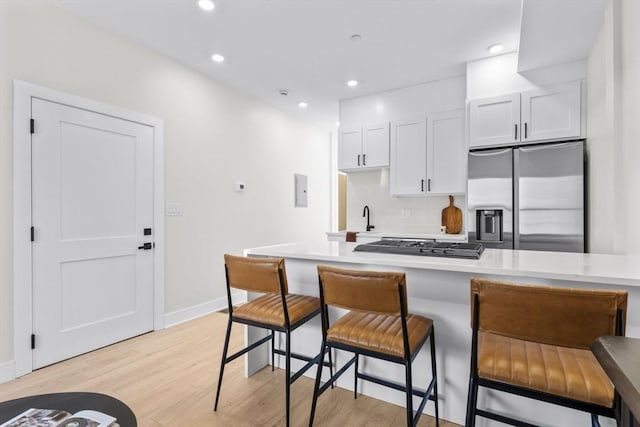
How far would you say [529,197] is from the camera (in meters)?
3.03

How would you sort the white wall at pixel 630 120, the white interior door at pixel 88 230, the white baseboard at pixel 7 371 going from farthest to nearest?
the white interior door at pixel 88 230, the white baseboard at pixel 7 371, the white wall at pixel 630 120

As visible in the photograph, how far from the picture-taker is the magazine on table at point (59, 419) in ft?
3.32

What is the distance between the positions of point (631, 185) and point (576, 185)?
3.25 ft

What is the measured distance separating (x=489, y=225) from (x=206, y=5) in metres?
3.29

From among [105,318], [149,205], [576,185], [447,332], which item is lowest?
[105,318]

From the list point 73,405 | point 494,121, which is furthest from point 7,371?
point 494,121

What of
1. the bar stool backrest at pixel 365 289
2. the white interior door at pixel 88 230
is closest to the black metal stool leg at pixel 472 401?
the bar stool backrest at pixel 365 289

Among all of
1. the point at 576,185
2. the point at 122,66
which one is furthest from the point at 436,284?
the point at 122,66

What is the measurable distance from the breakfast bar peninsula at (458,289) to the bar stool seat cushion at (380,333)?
7.8 inches

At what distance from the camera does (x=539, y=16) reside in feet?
7.53

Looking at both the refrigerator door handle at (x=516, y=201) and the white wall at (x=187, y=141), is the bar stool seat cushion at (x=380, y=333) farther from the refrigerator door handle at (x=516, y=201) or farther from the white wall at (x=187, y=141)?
the white wall at (x=187, y=141)

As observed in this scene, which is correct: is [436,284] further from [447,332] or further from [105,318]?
[105,318]

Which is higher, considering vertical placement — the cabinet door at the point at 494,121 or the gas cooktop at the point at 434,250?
the cabinet door at the point at 494,121

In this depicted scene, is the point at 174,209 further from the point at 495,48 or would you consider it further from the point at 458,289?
the point at 495,48
